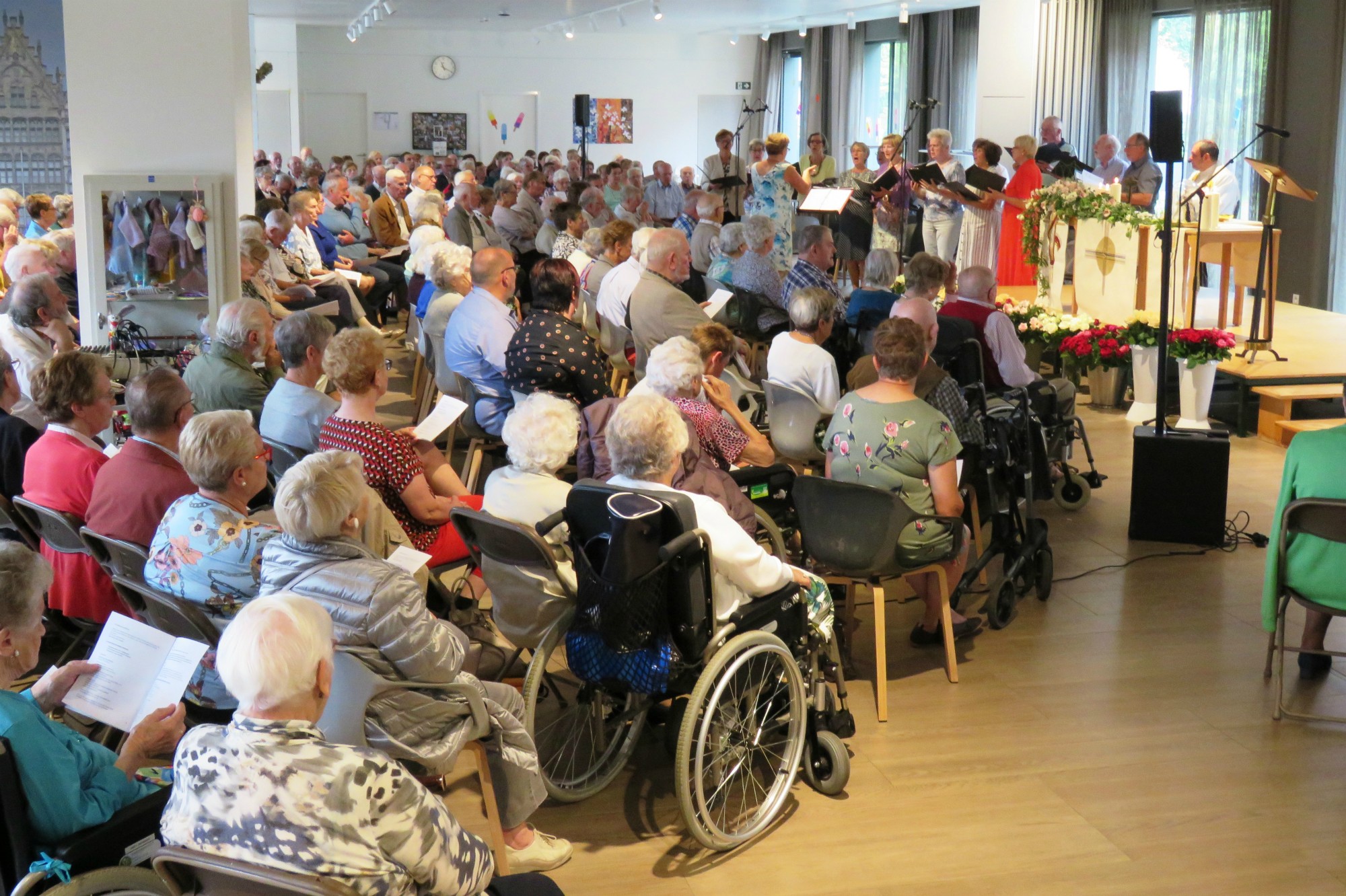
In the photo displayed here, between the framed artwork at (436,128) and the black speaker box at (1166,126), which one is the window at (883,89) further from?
the black speaker box at (1166,126)

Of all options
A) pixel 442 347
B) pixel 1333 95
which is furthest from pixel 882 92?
pixel 442 347

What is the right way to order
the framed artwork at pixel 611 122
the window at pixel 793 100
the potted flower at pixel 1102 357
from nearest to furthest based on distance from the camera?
the potted flower at pixel 1102 357 < the window at pixel 793 100 < the framed artwork at pixel 611 122

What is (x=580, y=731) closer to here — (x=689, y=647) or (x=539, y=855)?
(x=539, y=855)

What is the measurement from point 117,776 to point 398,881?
751 mm

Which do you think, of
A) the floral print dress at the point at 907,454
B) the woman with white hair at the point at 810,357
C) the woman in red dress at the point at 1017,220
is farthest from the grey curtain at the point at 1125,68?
the floral print dress at the point at 907,454

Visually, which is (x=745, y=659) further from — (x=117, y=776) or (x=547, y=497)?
(x=117, y=776)

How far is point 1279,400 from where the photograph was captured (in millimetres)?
7449

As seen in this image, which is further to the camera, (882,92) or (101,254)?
(882,92)

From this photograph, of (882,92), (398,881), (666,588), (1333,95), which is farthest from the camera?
(882,92)

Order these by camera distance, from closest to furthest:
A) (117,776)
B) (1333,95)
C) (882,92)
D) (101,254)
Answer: (117,776)
(101,254)
(1333,95)
(882,92)

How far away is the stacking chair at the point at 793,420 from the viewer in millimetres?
5074

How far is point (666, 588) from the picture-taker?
3.05 meters

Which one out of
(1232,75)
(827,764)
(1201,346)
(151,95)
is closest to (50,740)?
(827,764)

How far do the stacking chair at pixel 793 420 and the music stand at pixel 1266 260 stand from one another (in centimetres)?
423
